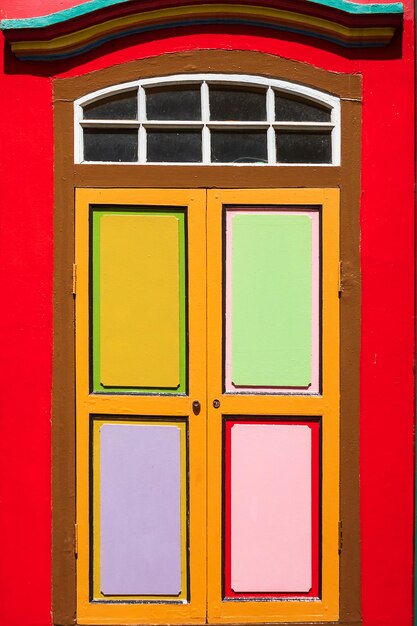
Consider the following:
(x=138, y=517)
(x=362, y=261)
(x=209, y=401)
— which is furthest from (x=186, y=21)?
(x=138, y=517)

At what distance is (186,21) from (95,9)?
0.45m

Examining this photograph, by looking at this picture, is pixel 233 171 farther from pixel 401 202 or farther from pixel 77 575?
pixel 77 575

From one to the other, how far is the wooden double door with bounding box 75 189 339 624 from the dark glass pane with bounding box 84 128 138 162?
0.20 meters

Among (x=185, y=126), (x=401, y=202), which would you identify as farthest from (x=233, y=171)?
(x=401, y=202)

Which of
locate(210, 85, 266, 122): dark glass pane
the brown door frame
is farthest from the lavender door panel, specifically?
locate(210, 85, 266, 122): dark glass pane

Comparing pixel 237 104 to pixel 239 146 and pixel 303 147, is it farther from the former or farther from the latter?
pixel 303 147

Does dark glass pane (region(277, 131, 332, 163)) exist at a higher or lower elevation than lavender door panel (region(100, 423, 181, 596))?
higher

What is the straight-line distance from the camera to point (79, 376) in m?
4.04

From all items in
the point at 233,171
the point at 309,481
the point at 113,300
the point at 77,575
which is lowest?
the point at 77,575

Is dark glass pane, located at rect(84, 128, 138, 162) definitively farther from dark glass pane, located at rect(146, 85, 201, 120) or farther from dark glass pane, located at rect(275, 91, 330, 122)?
dark glass pane, located at rect(275, 91, 330, 122)

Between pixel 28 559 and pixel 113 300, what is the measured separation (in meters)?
1.39

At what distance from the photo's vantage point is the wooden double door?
403 cm

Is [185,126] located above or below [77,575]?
above

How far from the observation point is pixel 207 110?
13.3ft
